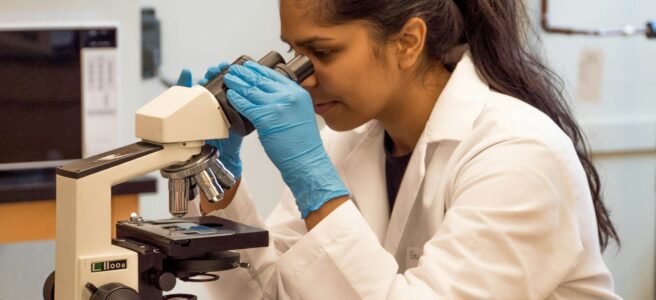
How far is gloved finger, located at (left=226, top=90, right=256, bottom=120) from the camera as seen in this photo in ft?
4.34

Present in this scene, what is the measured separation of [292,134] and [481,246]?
0.32 metres

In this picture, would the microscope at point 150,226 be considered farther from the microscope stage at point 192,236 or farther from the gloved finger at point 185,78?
the gloved finger at point 185,78

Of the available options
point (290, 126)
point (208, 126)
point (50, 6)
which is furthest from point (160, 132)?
point (50, 6)

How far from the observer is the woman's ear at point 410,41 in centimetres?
157

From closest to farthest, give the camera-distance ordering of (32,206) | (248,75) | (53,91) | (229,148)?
1. (248,75)
2. (229,148)
3. (32,206)
4. (53,91)

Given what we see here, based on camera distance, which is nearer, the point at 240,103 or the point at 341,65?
the point at 240,103

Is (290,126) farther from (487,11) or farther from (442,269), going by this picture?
(487,11)

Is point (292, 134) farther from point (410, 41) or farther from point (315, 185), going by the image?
point (410, 41)

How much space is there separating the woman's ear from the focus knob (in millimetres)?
642

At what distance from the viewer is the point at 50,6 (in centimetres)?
270

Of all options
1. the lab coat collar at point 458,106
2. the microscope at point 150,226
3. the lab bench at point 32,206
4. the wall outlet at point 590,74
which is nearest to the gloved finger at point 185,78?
the microscope at point 150,226

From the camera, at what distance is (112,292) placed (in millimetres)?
1130

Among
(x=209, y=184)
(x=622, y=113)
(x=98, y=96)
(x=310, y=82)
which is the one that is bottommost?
(x=622, y=113)

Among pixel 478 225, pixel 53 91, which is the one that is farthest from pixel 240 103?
pixel 53 91
